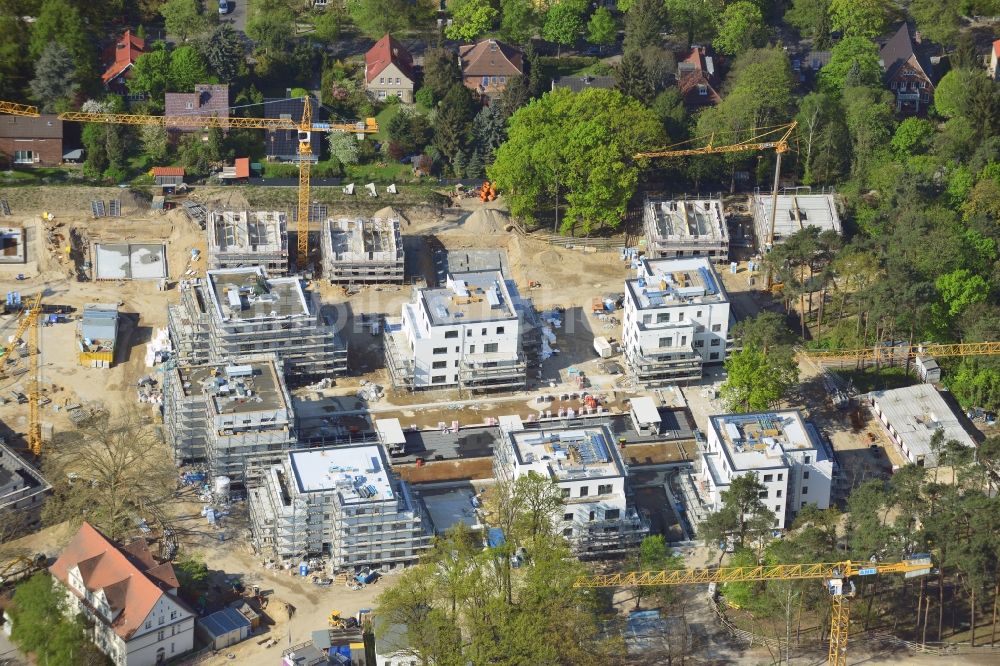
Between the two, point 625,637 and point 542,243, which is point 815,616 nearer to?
point 625,637

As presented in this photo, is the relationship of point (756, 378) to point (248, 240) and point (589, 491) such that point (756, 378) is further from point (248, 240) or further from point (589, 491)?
point (248, 240)

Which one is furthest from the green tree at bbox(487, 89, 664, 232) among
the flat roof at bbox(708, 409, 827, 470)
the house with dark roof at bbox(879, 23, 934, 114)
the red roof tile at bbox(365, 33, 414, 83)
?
the flat roof at bbox(708, 409, 827, 470)

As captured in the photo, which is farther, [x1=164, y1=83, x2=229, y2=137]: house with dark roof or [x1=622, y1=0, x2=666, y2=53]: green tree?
[x1=622, y1=0, x2=666, y2=53]: green tree

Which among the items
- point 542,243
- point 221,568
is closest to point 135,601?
point 221,568

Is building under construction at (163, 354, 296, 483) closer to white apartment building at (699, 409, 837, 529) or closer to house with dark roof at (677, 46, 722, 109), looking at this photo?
white apartment building at (699, 409, 837, 529)

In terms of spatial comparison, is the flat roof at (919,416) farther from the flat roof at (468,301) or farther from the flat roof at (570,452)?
the flat roof at (468,301)

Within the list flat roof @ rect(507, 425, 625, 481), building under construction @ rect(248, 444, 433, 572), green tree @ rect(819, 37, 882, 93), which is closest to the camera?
building under construction @ rect(248, 444, 433, 572)

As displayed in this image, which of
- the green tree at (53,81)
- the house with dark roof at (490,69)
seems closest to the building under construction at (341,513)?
the green tree at (53,81)
